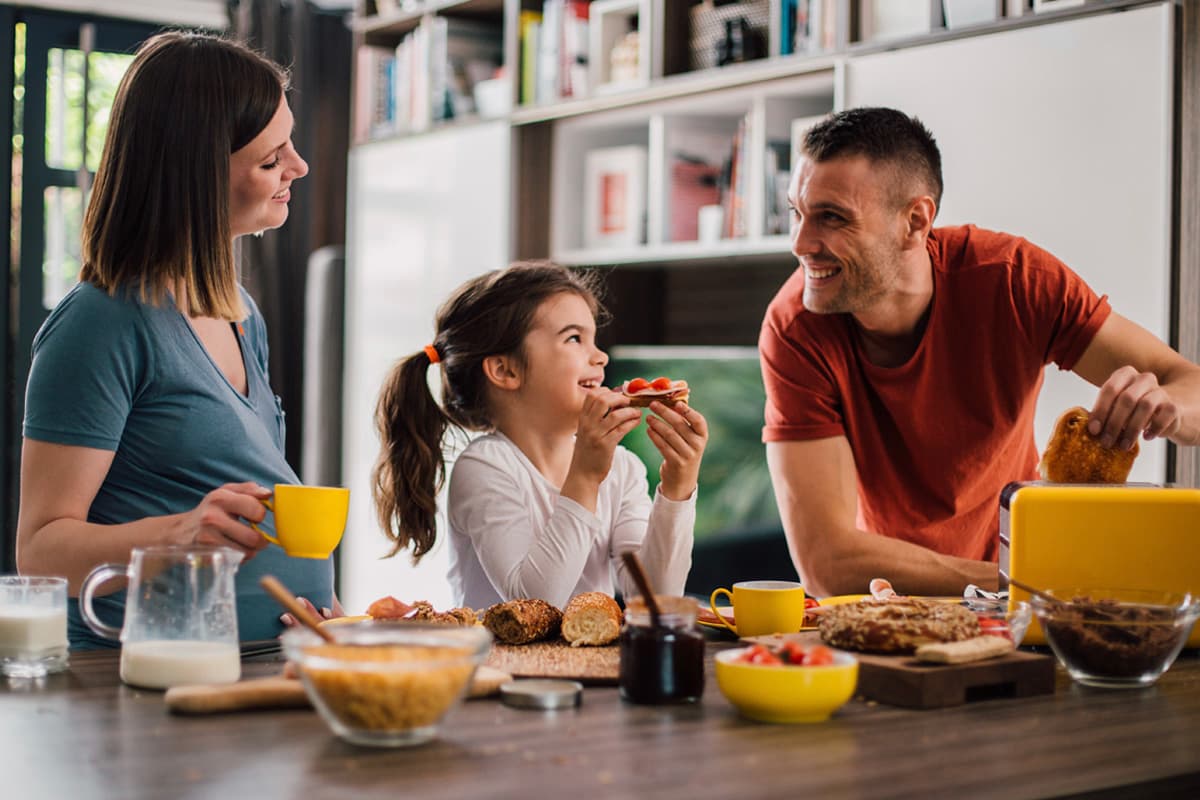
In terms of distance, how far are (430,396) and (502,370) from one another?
0.15 m

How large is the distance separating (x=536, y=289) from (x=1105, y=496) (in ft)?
3.55

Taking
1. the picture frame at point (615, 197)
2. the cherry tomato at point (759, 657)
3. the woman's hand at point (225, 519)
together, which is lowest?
the cherry tomato at point (759, 657)

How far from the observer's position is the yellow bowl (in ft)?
4.21

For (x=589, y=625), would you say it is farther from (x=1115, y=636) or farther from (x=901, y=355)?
(x=901, y=355)

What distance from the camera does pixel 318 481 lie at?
5.28 m

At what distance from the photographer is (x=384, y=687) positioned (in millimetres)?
1152

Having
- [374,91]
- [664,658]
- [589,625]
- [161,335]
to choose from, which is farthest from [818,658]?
[374,91]

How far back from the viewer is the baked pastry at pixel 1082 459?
189cm

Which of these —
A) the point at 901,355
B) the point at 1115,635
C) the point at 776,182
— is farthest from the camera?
the point at 776,182

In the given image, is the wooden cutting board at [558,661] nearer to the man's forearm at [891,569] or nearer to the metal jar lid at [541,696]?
the metal jar lid at [541,696]

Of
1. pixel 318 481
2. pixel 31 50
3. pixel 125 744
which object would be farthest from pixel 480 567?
pixel 31 50

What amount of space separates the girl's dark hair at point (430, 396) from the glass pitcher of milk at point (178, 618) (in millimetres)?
904

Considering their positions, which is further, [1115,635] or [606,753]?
[1115,635]

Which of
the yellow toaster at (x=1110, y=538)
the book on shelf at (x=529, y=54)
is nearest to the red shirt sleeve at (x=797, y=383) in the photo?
the yellow toaster at (x=1110, y=538)
